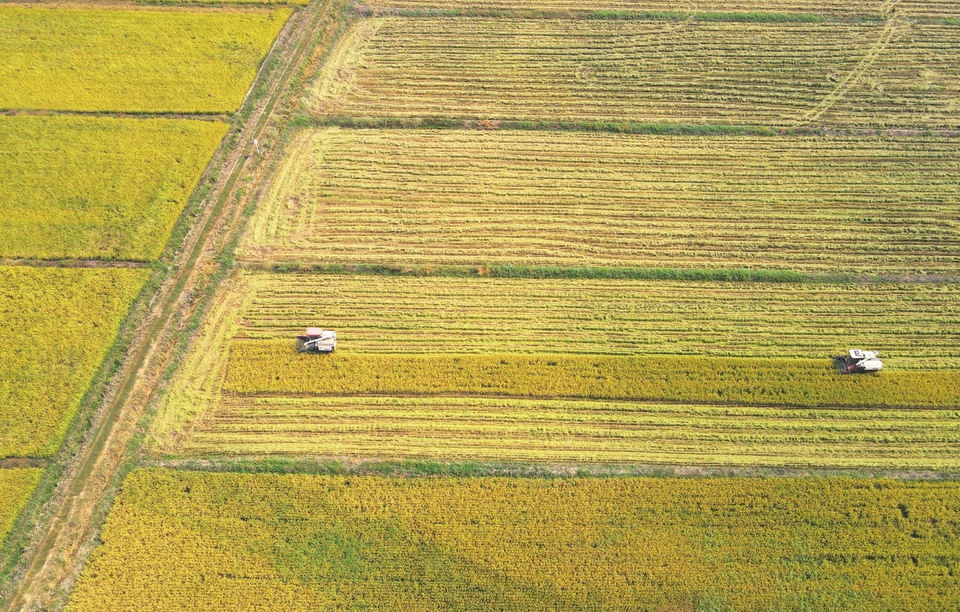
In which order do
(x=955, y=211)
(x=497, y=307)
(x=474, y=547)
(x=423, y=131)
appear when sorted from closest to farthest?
(x=474, y=547) → (x=497, y=307) → (x=955, y=211) → (x=423, y=131)

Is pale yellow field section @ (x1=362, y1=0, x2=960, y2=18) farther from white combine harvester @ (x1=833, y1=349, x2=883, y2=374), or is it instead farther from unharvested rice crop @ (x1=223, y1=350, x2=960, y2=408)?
unharvested rice crop @ (x1=223, y1=350, x2=960, y2=408)

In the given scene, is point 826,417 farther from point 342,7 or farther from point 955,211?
point 342,7

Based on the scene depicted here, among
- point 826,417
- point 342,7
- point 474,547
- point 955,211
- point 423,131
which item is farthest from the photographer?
point 342,7

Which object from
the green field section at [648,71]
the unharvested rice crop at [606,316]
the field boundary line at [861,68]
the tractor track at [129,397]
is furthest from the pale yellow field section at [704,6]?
the unharvested rice crop at [606,316]

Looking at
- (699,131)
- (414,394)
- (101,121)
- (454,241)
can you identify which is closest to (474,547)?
(414,394)

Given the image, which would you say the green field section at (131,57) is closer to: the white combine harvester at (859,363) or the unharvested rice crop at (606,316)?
the unharvested rice crop at (606,316)

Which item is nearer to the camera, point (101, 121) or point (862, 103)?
point (101, 121)

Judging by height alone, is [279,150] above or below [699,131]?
below

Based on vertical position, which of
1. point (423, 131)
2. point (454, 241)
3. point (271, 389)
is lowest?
point (271, 389)
